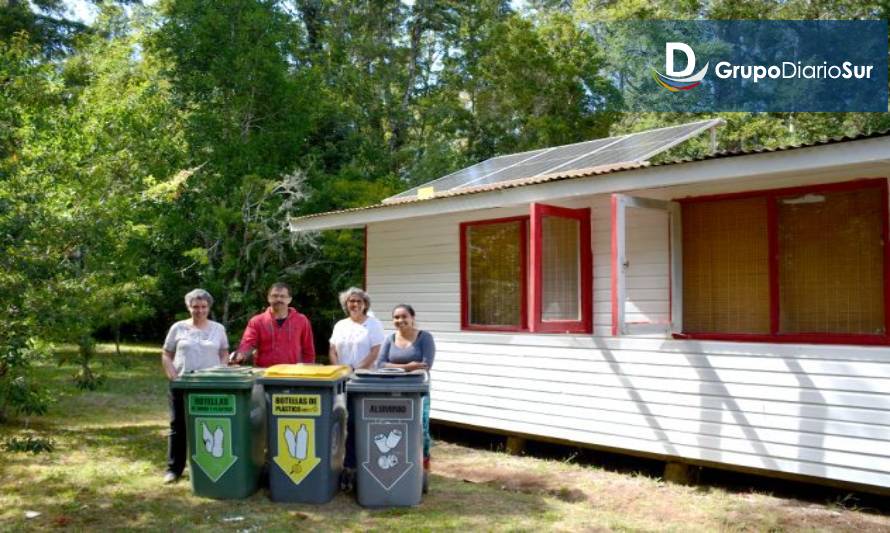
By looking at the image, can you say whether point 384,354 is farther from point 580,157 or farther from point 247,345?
point 580,157

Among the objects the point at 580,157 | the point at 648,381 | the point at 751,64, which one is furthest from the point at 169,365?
the point at 751,64

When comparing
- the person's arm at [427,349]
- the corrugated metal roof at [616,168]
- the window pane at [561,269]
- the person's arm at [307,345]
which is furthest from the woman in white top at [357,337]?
the corrugated metal roof at [616,168]

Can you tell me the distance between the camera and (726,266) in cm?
694

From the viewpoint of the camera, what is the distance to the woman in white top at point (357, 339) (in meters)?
6.72

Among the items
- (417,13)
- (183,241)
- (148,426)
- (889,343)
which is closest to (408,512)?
(889,343)

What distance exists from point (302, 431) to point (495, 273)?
352cm

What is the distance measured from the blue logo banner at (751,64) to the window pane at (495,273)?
14.9 meters

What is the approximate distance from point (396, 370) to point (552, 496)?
1.76 metres

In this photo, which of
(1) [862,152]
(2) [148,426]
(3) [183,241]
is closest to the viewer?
(1) [862,152]

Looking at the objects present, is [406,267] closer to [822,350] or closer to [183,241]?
[822,350]

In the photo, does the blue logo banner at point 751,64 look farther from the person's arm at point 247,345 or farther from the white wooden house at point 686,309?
the person's arm at point 247,345

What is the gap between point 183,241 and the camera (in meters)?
18.6

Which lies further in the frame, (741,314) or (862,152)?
(741,314)

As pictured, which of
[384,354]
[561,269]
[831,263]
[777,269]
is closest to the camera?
[831,263]
